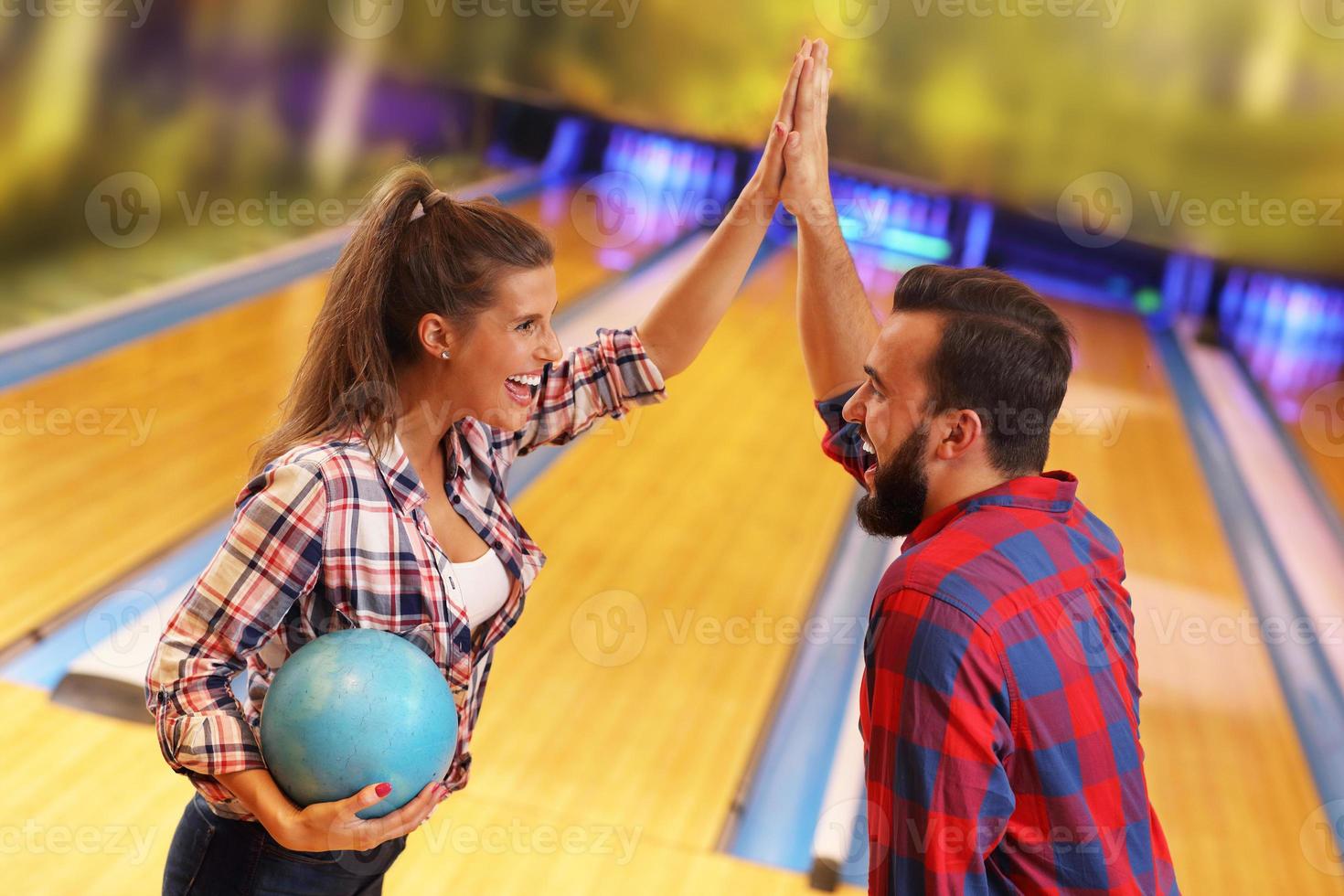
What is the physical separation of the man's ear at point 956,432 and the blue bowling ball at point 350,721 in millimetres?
589

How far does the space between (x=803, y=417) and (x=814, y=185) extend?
3232mm

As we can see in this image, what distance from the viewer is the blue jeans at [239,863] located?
1360 mm

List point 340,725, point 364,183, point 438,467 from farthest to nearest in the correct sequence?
point 364,183 → point 438,467 → point 340,725

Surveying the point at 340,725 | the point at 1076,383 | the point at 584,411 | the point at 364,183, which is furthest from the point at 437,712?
the point at 364,183

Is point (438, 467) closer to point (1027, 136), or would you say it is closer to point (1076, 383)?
point (1076, 383)

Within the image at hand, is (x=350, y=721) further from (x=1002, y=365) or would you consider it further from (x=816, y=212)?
(x=816, y=212)

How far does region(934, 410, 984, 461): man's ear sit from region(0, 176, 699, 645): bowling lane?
2.33 metres

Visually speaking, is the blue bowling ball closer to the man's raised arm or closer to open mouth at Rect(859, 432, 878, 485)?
open mouth at Rect(859, 432, 878, 485)

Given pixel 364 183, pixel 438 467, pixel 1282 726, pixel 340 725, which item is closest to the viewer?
pixel 340 725

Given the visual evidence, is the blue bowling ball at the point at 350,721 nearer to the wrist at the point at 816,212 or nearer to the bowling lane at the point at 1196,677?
the wrist at the point at 816,212

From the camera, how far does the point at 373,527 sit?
1320mm

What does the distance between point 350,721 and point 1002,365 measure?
75 centimetres

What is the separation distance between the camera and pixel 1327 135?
23.2 ft

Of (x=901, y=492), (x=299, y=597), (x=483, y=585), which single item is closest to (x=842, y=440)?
(x=901, y=492)
